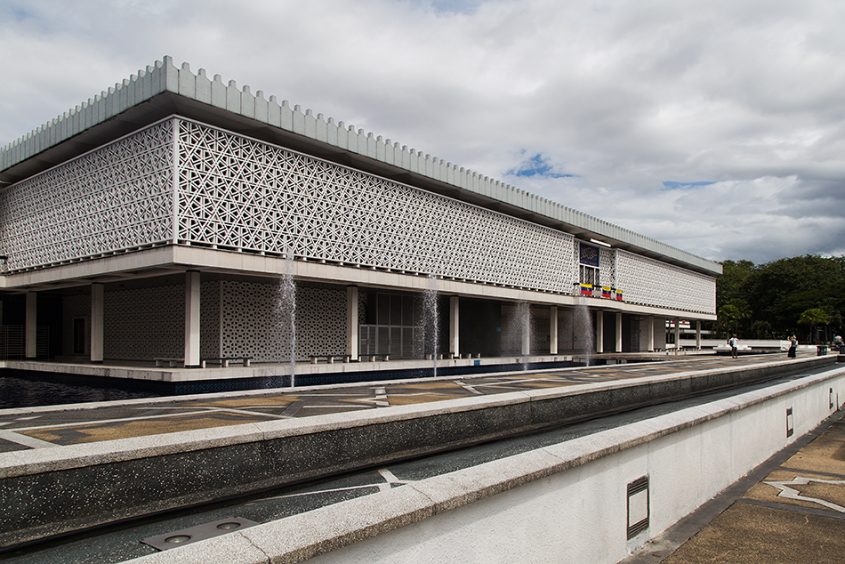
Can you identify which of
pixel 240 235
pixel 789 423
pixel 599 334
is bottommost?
pixel 599 334

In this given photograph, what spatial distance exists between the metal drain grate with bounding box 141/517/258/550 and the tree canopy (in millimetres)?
80257

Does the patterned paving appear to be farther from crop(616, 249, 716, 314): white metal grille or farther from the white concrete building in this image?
crop(616, 249, 716, 314): white metal grille

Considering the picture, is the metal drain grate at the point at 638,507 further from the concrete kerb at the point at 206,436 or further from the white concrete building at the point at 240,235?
the white concrete building at the point at 240,235

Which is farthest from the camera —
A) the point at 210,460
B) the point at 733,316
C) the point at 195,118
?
the point at 733,316

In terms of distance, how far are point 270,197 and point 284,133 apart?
2321 mm

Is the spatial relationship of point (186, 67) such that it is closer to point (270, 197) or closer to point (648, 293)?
point (270, 197)

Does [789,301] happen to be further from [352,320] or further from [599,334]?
[352,320]

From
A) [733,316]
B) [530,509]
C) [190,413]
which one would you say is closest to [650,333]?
[733,316]

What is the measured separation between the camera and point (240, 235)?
20.8 m

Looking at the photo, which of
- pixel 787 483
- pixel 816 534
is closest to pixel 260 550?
pixel 816 534

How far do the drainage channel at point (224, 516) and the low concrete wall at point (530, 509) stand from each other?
218 cm

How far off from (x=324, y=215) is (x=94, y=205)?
8512 millimetres

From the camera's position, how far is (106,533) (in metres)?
4.86

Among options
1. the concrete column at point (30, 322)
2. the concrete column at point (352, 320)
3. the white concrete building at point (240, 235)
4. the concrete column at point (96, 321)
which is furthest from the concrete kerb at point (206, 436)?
the concrete column at point (30, 322)
